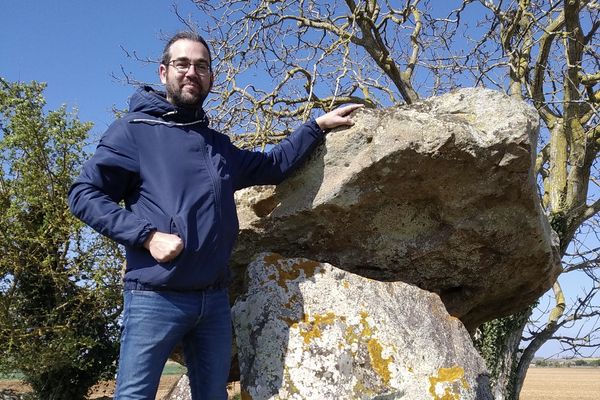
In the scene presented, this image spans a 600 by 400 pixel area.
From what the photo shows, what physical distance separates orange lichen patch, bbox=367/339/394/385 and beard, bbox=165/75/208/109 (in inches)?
65.4

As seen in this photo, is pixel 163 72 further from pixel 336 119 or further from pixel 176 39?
pixel 336 119

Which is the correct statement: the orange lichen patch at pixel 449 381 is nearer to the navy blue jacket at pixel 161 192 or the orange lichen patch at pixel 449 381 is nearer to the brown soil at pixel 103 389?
the navy blue jacket at pixel 161 192

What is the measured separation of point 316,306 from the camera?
3.62 m

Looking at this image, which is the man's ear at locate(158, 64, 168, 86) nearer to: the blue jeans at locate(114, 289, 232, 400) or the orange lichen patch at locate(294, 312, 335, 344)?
the blue jeans at locate(114, 289, 232, 400)

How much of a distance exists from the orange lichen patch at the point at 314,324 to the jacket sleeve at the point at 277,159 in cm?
88

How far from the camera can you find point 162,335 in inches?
111

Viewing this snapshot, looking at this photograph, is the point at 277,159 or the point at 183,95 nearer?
the point at 183,95

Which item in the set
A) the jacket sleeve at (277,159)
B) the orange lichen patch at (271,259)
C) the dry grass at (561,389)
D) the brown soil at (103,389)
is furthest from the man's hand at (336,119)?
the dry grass at (561,389)

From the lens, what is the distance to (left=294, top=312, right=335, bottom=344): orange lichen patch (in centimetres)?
347

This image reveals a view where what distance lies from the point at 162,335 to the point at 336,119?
1.86 meters

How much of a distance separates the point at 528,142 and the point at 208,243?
2.08m

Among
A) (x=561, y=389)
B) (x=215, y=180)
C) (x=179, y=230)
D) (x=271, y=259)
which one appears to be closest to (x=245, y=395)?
(x=271, y=259)

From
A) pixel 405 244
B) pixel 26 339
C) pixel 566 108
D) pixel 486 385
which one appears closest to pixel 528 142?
pixel 405 244

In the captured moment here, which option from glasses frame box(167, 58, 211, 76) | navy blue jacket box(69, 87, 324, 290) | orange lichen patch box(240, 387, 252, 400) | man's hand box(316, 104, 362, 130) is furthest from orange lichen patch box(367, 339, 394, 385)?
glasses frame box(167, 58, 211, 76)
